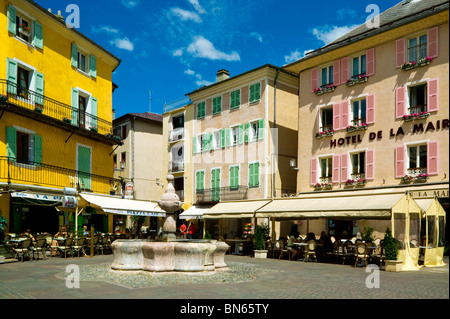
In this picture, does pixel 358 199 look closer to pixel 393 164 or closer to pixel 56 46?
pixel 393 164

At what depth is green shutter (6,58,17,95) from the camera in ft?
67.8

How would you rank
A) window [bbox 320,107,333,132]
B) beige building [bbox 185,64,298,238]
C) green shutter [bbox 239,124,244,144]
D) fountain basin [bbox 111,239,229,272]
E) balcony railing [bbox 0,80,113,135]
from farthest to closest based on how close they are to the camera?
green shutter [bbox 239,124,244,144] < beige building [bbox 185,64,298,238] < window [bbox 320,107,333,132] < balcony railing [bbox 0,80,113,135] < fountain basin [bbox 111,239,229,272]

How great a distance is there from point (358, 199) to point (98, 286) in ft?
35.7

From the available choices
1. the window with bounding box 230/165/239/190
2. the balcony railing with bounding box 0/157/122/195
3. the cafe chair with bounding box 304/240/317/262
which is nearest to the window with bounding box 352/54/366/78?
the cafe chair with bounding box 304/240/317/262

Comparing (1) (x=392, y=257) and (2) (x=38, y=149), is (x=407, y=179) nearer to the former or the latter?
(1) (x=392, y=257)

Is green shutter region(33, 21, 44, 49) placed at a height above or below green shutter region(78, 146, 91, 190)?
above

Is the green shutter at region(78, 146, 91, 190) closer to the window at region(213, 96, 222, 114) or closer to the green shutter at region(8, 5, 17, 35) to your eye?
the green shutter at region(8, 5, 17, 35)

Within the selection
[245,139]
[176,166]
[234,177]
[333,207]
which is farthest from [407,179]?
[176,166]

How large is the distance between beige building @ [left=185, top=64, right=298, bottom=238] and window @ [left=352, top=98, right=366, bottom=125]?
672cm

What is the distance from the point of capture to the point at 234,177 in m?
32.8

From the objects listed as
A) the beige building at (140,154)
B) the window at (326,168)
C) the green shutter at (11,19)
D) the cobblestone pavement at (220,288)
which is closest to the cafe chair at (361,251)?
the cobblestone pavement at (220,288)

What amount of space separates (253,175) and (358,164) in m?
9.04

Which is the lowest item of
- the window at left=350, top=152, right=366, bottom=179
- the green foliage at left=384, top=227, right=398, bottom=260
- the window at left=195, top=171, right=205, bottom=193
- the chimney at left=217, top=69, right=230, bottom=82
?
the green foliage at left=384, top=227, right=398, bottom=260
